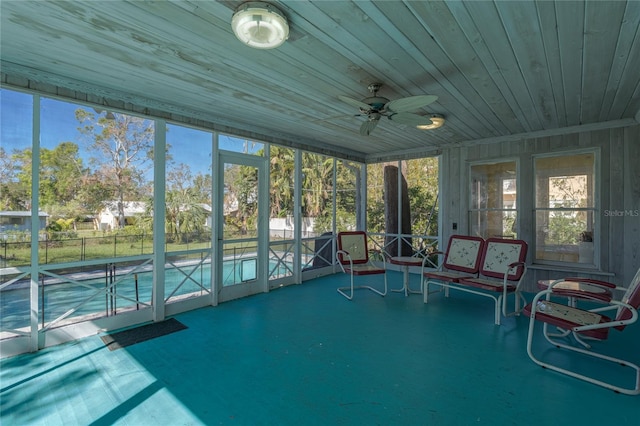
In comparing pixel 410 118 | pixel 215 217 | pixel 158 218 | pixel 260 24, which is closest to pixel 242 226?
pixel 215 217

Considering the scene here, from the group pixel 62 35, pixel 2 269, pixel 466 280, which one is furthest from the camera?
pixel 466 280

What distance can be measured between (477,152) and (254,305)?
4.35m

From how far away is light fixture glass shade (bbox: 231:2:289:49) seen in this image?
175 cm

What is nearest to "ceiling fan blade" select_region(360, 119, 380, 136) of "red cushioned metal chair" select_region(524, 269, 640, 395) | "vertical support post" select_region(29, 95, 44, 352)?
"red cushioned metal chair" select_region(524, 269, 640, 395)

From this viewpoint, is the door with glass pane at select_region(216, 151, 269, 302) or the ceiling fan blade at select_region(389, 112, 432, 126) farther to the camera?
the door with glass pane at select_region(216, 151, 269, 302)

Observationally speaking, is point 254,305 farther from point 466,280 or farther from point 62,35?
point 62,35

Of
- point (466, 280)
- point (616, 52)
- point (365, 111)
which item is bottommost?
point (466, 280)

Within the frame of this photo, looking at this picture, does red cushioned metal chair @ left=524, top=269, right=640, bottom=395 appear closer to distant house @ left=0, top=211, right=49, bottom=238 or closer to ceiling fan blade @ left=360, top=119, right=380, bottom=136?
ceiling fan blade @ left=360, top=119, right=380, bottom=136

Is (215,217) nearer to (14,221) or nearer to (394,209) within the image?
(14,221)

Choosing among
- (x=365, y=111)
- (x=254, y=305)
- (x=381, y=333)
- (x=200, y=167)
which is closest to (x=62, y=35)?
(x=200, y=167)

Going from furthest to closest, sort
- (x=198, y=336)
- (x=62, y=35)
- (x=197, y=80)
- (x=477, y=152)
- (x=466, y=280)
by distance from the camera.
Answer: (x=477, y=152) → (x=466, y=280) → (x=198, y=336) → (x=197, y=80) → (x=62, y=35)

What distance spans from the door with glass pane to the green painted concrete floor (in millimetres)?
964

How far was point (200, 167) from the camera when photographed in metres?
3.95

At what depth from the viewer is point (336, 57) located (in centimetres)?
240
